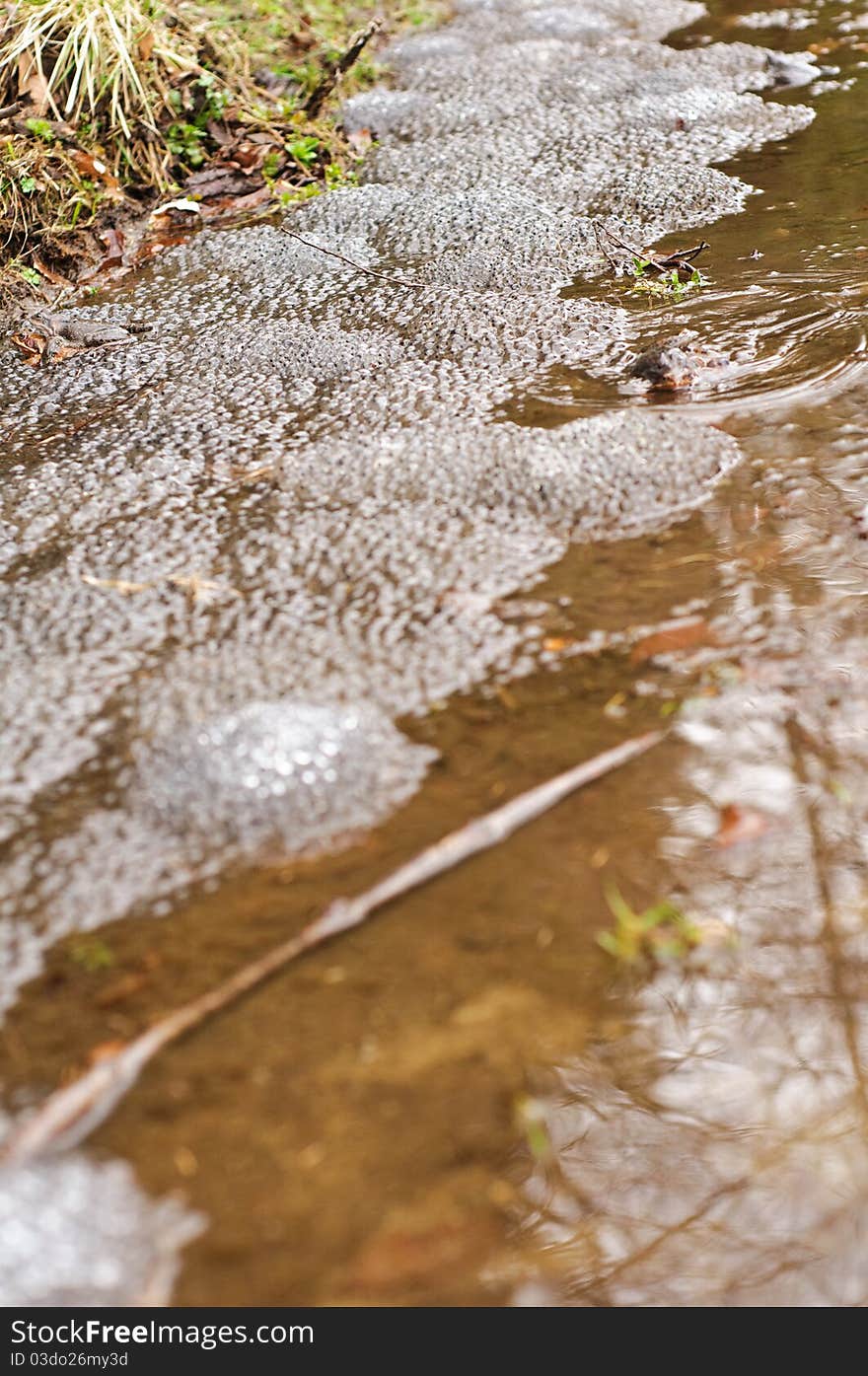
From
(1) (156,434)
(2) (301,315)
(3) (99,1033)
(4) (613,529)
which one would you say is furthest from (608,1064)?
(2) (301,315)

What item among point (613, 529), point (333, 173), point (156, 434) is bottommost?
point (613, 529)

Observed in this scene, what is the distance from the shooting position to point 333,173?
13.2ft

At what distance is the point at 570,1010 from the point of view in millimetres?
1438

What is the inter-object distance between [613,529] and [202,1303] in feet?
4.88

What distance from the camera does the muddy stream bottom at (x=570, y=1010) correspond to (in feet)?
4.04

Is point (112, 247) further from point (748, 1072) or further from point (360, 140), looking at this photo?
point (748, 1072)

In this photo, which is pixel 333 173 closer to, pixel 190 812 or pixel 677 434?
pixel 677 434

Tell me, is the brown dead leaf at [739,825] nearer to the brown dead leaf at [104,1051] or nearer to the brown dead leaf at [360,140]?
the brown dead leaf at [104,1051]

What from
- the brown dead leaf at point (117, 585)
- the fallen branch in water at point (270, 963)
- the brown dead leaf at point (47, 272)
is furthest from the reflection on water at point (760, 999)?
the brown dead leaf at point (47, 272)

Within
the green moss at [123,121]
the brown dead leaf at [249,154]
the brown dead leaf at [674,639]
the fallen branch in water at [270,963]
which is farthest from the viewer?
the brown dead leaf at [249,154]

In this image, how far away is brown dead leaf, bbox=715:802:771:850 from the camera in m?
1.62

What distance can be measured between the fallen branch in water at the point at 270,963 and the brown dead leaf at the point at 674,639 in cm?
19

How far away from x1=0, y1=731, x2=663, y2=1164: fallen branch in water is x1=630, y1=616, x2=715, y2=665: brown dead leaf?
7.7 inches

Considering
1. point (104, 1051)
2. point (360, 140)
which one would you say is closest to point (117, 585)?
point (104, 1051)
